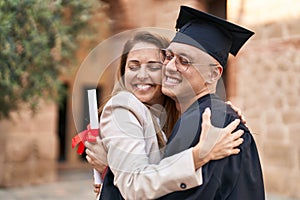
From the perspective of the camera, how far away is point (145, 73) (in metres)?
1.60

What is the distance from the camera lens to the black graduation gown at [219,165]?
4.56 ft

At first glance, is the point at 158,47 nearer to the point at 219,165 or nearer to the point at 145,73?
the point at 145,73

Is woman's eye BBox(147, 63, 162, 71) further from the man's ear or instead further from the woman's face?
the man's ear

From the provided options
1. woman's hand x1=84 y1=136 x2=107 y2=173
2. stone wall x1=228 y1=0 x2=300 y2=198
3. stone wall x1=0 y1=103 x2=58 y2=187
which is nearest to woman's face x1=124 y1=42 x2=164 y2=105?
woman's hand x1=84 y1=136 x2=107 y2=173

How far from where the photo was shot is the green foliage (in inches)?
138

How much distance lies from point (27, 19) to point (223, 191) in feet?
9.04

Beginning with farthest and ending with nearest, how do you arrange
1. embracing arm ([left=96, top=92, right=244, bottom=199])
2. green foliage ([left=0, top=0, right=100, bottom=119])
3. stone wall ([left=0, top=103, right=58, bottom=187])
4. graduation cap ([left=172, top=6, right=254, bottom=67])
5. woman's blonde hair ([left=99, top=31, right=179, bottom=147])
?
stone wall ([left=0, top=103, right=58, bottom=187]) → green foliage ([left=0, top=0, right=100, bottom=119]) → woman's blonde hair ([left=99, top=31, right=179, bottom=147]) → graduation cap ([left=172, top=6, right=254, bottom=67]) → embracing arm ([left=96, top=92, right=244, bottom=199])

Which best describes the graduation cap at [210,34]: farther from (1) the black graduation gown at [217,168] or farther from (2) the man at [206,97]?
(1) the black graduation gown at [217,168]

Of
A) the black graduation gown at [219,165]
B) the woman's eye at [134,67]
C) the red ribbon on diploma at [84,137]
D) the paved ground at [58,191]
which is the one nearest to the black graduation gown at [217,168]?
the black graduation gown at [219,165]

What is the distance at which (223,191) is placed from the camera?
1.45 meters

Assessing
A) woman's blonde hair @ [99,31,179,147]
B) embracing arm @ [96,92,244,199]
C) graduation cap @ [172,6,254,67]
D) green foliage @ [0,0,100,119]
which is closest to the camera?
embracing arm @ [96,92,244,199]

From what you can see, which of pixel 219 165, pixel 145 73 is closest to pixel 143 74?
pixel 145 73

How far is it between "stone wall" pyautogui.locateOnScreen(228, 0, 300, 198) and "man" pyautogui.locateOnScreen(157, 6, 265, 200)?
4.37 meters

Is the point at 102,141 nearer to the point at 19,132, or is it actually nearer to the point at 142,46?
the point at 142,46
